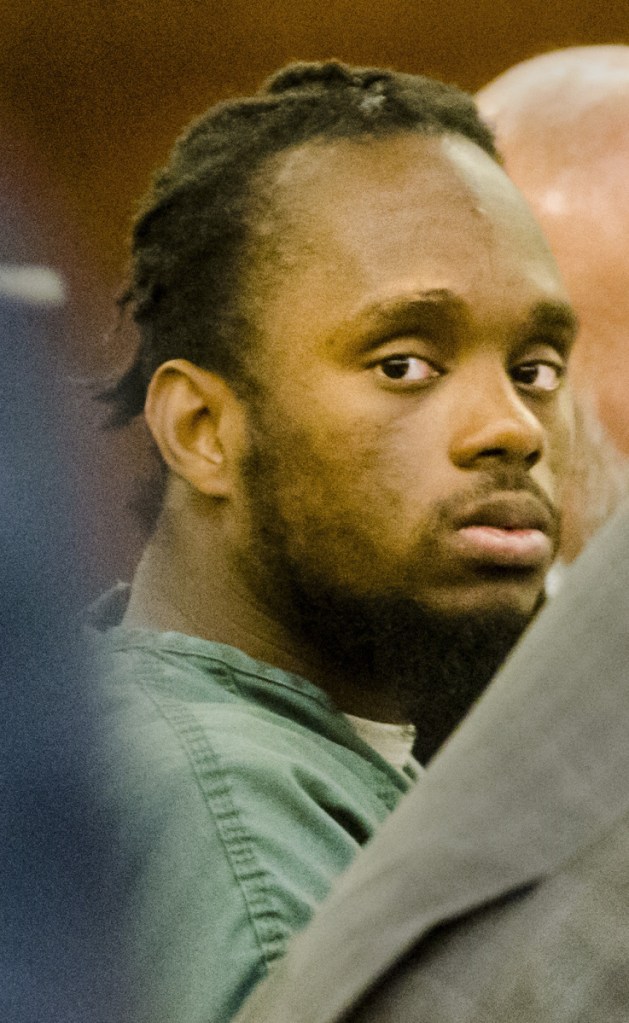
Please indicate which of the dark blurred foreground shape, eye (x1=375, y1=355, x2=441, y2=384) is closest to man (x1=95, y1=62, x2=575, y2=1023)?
eye (x1=375, y1=355, x2=441, y2=384)

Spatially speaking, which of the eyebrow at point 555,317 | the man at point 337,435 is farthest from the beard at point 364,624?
the eyebrow at point 555,317

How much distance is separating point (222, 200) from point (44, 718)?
0.76ft

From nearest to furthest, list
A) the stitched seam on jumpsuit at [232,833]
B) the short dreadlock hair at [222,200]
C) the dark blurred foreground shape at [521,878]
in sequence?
the dark blurred foreground shape at [521,878]
the stitched seam on jumpsuit at [232,833]
the short dreadlock hair at [222,200]

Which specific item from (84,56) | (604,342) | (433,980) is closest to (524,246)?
(604,342)

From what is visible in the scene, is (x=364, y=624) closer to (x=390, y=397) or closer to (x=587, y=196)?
(x=390, y=397)

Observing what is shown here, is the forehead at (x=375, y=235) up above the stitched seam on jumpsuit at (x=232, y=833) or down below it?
above

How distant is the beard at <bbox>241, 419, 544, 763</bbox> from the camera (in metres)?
0.51

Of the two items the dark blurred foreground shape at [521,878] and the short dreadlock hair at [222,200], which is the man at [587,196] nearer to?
the short dreadlock hair at [222,200]

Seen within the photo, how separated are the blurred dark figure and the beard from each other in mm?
79

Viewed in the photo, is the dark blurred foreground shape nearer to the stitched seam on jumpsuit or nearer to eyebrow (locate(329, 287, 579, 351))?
the stitched seam on jumpsuit

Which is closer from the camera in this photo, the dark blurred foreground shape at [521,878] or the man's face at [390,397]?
the dark blurred foreground shape at [521,878]

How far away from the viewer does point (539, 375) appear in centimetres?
54

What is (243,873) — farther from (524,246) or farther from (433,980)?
(524,246)

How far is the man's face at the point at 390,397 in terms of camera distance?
1.63 feet
